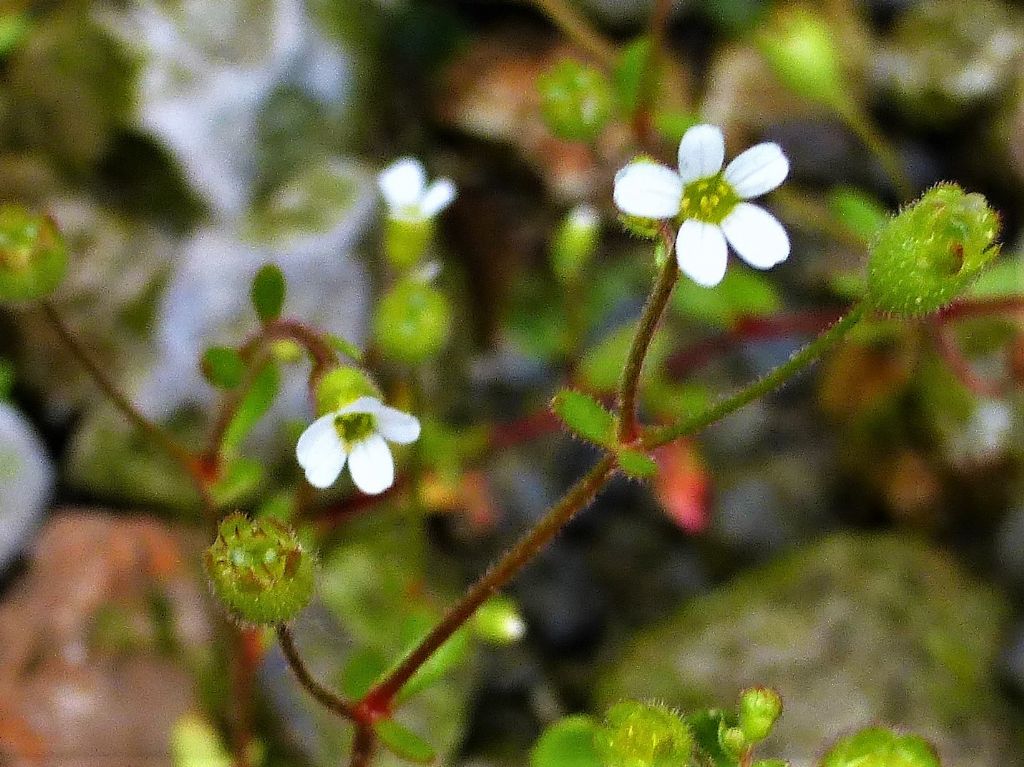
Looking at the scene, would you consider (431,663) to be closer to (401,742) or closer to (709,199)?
(401,742)

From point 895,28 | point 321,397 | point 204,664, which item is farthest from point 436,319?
point 895,28

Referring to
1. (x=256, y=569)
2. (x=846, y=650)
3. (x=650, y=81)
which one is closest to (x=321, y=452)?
(x=256, y=569)

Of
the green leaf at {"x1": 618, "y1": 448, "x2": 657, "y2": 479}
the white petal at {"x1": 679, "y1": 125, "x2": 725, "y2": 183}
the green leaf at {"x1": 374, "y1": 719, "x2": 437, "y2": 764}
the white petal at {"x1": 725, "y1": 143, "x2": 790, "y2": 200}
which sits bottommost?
the green leaf at {"x1": 374, "y1": 719, "x2": 437, "y2": 764}

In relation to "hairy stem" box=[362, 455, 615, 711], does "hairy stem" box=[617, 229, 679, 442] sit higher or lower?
higher

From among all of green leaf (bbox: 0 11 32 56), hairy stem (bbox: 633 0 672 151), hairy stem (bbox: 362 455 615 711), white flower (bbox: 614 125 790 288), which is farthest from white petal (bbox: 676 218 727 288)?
green leaf (bbox: 0 11 32 56)

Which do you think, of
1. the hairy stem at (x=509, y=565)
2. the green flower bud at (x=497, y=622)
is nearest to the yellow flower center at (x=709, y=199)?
the hairy stem at (x=509, y=565)

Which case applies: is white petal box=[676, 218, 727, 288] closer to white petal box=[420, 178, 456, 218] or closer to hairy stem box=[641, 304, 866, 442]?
hairy stem box=[641, 304, 866, 442]
